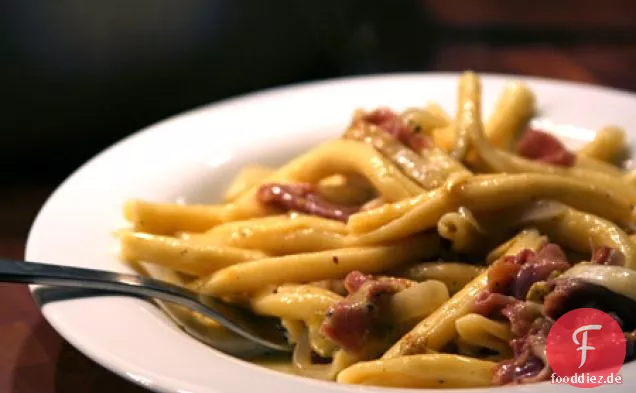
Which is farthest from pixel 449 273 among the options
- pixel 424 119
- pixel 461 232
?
pixel 424 119

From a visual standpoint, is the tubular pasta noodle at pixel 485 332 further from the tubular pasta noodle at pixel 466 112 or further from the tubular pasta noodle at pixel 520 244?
the tubular pasta noodle at pixel 466 112

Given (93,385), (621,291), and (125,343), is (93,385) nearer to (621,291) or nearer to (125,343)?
(125,343)

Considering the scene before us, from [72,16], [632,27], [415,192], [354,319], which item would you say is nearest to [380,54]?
[632,27]

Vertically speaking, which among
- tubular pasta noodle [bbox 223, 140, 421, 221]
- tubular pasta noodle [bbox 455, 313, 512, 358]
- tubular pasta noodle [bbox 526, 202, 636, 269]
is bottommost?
tubular pasta noodle [bbox 455, 313, 512, 358]

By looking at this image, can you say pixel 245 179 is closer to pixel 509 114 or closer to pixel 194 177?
pixel 194 177

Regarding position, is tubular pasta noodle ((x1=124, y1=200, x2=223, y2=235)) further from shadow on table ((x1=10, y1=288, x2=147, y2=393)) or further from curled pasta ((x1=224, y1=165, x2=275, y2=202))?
shadow on table ((x1=10, y1=288, x2=147, y2=393))

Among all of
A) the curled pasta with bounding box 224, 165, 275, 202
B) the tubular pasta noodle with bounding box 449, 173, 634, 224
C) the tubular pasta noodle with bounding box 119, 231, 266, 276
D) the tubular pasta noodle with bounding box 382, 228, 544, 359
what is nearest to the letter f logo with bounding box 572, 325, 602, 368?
the tubular pasta noodle with bounding box 382, 228, 544, 359
